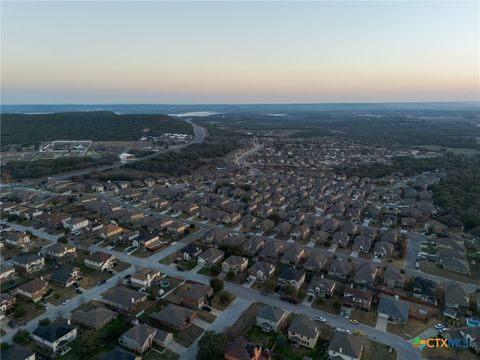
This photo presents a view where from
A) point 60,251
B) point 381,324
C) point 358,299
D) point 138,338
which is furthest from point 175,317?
point 60,251

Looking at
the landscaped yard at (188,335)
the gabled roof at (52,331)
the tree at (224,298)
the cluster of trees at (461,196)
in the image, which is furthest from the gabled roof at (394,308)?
the gabled roof at (52,331)

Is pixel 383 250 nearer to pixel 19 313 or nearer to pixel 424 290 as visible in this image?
pixel 424 290

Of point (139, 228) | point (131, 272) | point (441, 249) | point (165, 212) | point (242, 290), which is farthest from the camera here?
point (165, 212)

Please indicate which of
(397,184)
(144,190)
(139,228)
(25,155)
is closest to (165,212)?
(139,228)

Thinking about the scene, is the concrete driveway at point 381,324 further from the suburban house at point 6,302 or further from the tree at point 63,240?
the tree at point 63,240

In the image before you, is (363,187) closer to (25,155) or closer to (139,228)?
(139,228)
